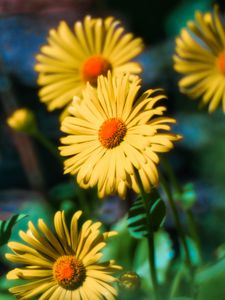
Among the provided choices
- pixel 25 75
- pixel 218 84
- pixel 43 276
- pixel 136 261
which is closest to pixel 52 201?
pixel 136 261

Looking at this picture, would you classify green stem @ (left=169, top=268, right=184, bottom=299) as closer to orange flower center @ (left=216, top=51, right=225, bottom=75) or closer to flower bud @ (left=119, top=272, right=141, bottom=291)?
flower bud @ (left=119, top=272, right=141, bottom=291)

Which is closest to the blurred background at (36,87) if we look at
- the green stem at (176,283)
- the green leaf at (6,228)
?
the green stem at (176,283)

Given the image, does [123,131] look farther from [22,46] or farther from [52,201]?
[22,46]

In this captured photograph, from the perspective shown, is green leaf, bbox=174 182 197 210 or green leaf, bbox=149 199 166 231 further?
green leaf, bbox=174 182 197 210

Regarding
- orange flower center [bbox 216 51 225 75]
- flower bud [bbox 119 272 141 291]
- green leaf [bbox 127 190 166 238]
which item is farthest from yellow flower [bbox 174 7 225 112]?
flower bud [bbox 119 272 141 291]

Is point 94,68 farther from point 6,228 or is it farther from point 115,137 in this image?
point 6,228
